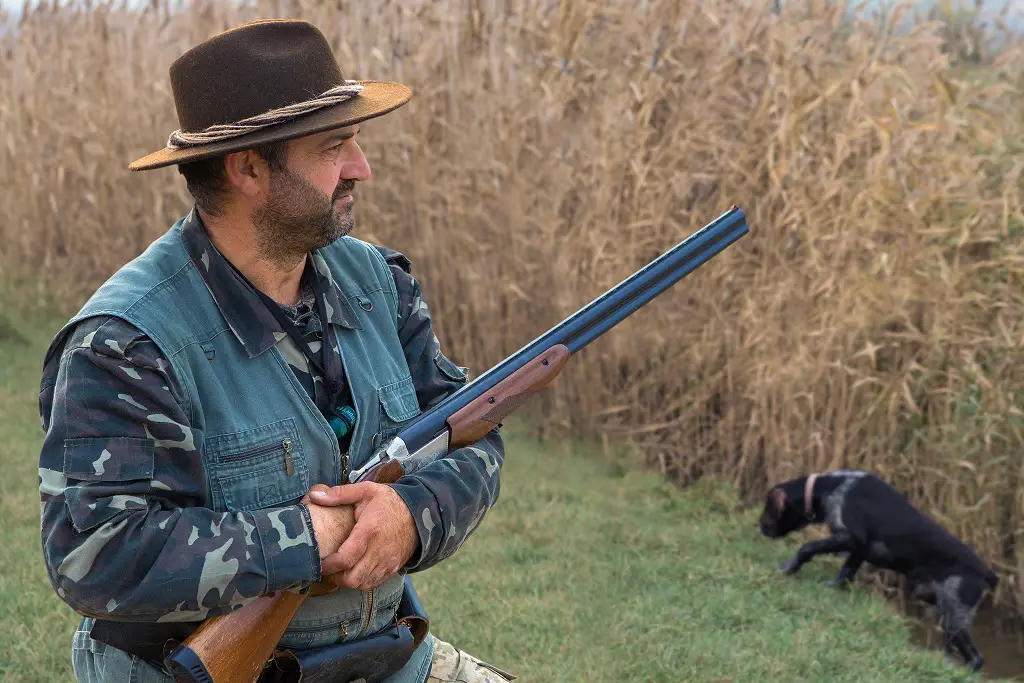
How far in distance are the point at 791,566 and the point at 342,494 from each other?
396 cm

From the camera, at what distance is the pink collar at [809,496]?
220 inches

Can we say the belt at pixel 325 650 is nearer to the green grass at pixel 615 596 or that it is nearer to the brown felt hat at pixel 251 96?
the brown felt hat at pixel 251 96

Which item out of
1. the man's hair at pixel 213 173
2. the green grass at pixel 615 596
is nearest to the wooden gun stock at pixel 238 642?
the man's hair at pixel 213 173

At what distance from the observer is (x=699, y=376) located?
667 cm

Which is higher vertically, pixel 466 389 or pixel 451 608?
pixel 466 389

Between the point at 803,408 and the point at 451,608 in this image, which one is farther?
the point at 803,408

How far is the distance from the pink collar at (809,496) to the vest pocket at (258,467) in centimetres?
385

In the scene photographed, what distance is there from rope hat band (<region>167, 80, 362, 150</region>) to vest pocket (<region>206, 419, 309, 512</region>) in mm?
561

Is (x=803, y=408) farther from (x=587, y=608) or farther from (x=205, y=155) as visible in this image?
(x=205, y=155)

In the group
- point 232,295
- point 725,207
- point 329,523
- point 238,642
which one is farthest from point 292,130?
point 725,207

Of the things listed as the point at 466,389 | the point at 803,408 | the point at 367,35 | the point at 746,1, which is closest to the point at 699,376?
the point at 803,408

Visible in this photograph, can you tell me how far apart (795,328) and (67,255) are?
577 cm

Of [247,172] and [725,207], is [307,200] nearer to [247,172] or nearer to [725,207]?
[247,172]

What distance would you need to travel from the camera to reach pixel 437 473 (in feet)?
7.61
